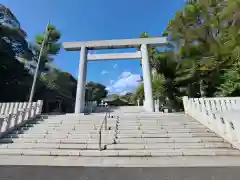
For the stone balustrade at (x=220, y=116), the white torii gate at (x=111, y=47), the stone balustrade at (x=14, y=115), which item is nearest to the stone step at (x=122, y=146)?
the stone balustrade at (x=220, y=116)

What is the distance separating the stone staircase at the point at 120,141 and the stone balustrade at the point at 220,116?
0.23m

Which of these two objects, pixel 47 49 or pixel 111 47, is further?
pixel 47 49

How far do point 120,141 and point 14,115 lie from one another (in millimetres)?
4775

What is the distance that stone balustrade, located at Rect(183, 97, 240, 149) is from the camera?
436 cm

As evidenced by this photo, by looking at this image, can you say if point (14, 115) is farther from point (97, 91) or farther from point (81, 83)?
point (97, 91)

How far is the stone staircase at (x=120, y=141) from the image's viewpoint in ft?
13.3

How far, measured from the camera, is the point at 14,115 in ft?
20.6

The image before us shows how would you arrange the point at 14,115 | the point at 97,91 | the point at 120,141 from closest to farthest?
the point at 120,141
the point at 14,115
the point at 97,91

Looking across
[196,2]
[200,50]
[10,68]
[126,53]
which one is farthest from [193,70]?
[10,68]

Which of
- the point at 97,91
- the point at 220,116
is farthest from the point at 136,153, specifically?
the point at 97,91

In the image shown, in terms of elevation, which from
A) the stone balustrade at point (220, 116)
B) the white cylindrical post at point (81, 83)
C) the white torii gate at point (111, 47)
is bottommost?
the stone balustrade at point (220, 116)

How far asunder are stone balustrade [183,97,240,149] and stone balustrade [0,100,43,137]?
7.65 meters

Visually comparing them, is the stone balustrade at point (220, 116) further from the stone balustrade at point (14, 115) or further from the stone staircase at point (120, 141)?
the stone balustrade at point (14, 115)

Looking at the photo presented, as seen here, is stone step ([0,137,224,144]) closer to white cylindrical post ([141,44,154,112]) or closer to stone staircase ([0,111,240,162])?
stone staircase ([0,111,240,162])
